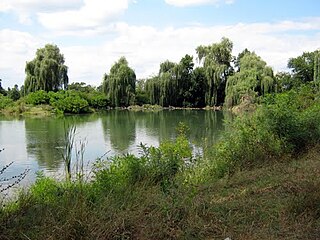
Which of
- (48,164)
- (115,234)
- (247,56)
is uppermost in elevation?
(247,56)

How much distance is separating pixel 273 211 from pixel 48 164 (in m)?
9.75

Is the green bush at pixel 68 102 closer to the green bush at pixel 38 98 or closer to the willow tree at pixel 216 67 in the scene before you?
the green bush at pixel 38 98

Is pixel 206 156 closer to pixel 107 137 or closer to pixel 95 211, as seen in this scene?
pixel 95 211

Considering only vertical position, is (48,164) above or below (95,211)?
below

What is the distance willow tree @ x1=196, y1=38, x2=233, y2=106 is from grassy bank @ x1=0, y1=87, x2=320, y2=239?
36921 millimetres

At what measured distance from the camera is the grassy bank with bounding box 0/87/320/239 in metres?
3.35

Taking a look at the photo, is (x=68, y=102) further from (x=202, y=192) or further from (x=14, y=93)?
(x=202, y=192)

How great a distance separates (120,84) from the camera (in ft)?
151

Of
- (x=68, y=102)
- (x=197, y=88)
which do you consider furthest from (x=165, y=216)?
(x=197, y=88)

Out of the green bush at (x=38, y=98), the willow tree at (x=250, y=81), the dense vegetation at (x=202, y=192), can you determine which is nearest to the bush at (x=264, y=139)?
the dense vegetation at (x=202, y=192)

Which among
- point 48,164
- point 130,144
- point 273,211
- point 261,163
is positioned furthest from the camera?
point 130,144

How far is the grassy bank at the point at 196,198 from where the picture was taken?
335 cm

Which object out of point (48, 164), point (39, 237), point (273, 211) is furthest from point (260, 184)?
point (48, 164)

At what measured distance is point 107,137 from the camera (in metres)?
19.6
